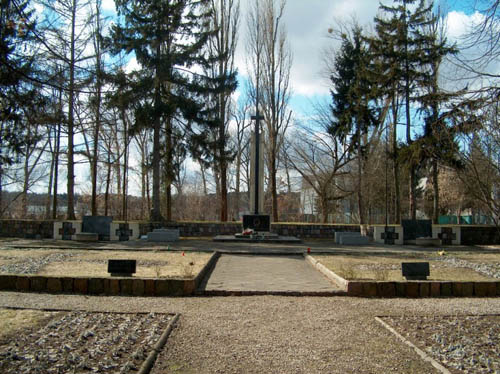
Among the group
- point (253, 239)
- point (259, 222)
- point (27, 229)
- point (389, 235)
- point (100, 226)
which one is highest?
point (259, 222)

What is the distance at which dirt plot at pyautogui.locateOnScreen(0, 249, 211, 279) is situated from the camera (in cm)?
827

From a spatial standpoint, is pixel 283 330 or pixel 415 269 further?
pixel 415 269

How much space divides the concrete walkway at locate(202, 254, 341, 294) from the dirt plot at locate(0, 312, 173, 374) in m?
2.24

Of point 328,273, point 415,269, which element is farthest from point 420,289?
point 328,273

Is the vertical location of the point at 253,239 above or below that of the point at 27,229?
below

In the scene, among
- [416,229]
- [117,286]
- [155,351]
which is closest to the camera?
[155,351]

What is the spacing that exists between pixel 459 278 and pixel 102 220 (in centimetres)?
1316

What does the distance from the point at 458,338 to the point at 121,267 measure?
5.40 m

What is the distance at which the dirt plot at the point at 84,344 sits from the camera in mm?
3631

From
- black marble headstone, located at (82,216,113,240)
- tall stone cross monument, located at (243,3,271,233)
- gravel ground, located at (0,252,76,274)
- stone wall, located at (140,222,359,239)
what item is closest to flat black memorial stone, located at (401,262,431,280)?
gravel ground, located at (0,252,76,274)

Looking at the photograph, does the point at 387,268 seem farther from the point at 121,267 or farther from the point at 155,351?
the point at 155,351

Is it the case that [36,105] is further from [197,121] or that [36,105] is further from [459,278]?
[197,121]

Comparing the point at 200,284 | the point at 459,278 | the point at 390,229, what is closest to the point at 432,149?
the point at 459,278

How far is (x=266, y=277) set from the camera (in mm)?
8617
